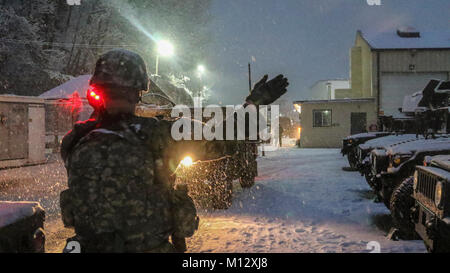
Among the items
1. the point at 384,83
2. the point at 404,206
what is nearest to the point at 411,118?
the point at 404,206

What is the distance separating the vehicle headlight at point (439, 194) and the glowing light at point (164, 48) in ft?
82.9

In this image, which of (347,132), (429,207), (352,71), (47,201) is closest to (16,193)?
(47,201)

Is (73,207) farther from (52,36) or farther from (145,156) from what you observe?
(52,36)

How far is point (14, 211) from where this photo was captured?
81.6 inches

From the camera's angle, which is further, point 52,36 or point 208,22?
point 208,22

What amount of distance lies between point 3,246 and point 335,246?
3747 mm

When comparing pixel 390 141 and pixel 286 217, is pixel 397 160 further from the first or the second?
pixel 286 217

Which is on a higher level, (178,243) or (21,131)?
(21,131)

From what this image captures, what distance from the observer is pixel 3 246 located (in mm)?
1873

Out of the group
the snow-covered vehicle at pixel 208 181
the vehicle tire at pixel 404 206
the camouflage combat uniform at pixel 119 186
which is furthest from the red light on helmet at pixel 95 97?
the snow-covered vehicle at pixel 208 181

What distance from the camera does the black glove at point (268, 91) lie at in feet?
7.34

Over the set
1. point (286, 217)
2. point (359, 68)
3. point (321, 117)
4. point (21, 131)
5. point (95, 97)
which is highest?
point (359, 68)

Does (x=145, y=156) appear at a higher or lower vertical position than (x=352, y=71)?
lower

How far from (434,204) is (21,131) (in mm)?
14493
